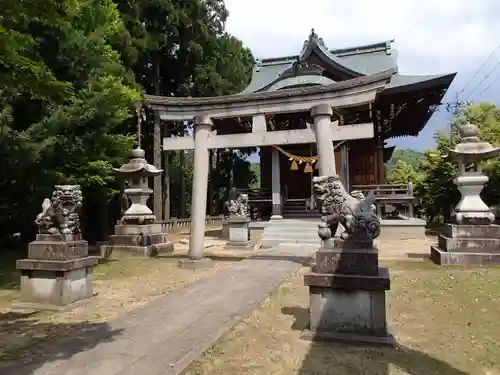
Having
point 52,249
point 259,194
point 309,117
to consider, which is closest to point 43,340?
point 52,249

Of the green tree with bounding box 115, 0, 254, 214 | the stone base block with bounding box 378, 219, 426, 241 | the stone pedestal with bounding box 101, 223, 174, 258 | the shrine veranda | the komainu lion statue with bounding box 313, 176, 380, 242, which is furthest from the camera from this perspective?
the green tree with bounding box 115, 0, 254, 214

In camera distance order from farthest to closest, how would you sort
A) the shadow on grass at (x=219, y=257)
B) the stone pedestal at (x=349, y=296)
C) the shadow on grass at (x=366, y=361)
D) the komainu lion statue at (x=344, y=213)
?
the shadow on grass at (x=219, y=257) → the komainu lion statue at (x=344, y=213) → the stone pedestal at (x=349, y=296) → the shadow on grass at (x=366, y=361)

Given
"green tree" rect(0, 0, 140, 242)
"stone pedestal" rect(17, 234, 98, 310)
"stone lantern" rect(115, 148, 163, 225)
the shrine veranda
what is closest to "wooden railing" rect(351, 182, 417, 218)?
the shrine veranda

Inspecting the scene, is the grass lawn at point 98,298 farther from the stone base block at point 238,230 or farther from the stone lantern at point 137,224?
the stone base block at point 238,230

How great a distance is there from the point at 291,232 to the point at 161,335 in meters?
12.3

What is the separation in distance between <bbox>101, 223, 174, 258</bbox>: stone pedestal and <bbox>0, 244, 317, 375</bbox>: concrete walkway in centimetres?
485

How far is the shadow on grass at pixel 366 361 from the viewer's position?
400 centimetres

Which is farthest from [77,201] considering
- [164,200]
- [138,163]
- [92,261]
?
[164,200]

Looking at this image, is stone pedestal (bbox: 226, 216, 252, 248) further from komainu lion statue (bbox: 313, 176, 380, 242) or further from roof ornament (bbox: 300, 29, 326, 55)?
roof ornament (bbox: 300, 29, 326, 55)

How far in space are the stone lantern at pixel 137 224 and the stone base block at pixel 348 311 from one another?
8.68m

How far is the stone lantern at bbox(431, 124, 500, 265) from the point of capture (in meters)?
9.84

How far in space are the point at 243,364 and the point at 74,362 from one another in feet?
5.98

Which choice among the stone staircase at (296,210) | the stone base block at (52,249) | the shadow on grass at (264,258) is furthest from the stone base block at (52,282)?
the stone staircase at (296,210)

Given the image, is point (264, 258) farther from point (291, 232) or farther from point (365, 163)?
point (365, 163)
